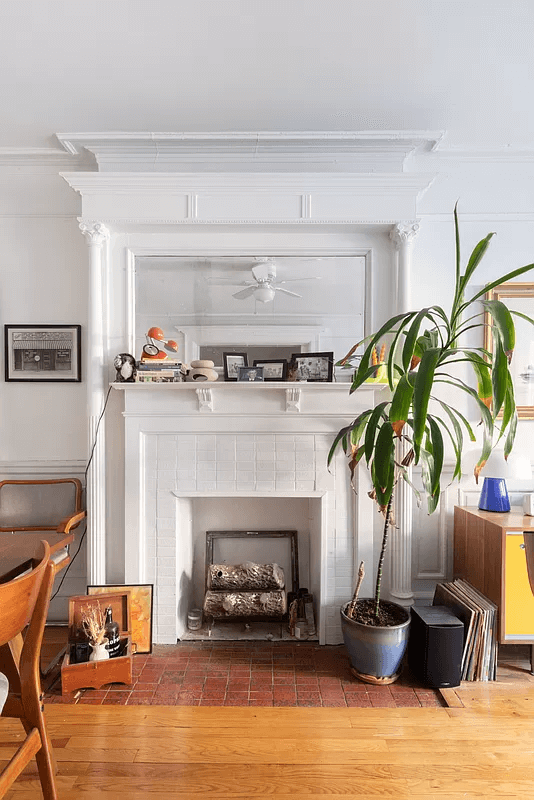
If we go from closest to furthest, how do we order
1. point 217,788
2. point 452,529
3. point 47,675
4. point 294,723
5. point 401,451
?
point 217,788 < point 294,723 < point 47,675 < point 401,451 < point 452,529

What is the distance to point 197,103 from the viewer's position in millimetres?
2385

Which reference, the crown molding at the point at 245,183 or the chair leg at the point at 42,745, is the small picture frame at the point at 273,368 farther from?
the chair leg at the point at 42,745

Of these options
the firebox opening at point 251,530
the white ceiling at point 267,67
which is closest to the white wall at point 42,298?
the white ceiling at point 267,67

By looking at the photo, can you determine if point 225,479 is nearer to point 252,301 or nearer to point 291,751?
point 252,301

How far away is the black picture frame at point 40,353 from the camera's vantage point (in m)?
2.83

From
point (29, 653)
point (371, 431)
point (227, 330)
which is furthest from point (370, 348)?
point (29, 653)

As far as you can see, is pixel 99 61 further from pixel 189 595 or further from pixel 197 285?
pixel 189 595

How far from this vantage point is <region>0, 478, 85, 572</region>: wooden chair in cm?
272

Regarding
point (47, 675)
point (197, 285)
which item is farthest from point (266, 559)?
point (197, 285)

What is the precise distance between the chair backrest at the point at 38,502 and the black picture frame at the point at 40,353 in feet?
1.92

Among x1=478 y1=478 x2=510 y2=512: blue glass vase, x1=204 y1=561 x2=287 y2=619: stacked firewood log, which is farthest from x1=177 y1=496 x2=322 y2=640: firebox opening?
x1=478 y1=478 x2=510 y2=512: blue glass vase

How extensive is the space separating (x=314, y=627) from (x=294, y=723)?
763 millimetres

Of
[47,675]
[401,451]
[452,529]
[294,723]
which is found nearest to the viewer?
[294,723]

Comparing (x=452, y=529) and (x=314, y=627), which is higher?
(x=452, y=529)
